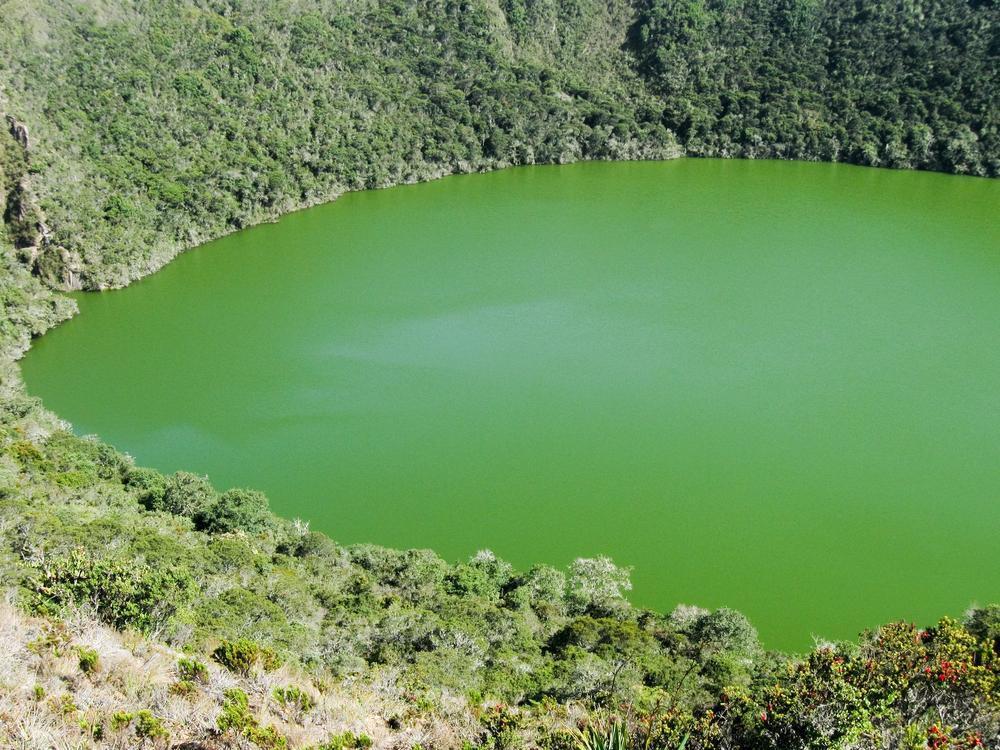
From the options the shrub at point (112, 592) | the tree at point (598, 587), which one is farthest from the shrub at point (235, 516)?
the tree at point (598, 587)

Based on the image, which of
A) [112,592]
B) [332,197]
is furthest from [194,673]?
[332,197]

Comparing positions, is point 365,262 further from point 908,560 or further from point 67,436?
point 908,560

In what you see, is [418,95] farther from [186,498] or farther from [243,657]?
[243,657]

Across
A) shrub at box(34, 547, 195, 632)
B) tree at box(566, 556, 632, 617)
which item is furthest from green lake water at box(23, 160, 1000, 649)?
shrub at box(34, 547, 195, 632)

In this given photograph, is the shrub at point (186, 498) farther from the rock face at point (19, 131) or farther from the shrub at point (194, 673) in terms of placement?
the rock face at point (19, 131)

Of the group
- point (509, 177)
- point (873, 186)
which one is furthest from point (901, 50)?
point (509, 177)

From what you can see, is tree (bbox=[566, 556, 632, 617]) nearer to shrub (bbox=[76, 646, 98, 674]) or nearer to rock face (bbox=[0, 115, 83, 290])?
shrub (bbox=[76, 646, 98, 674])
